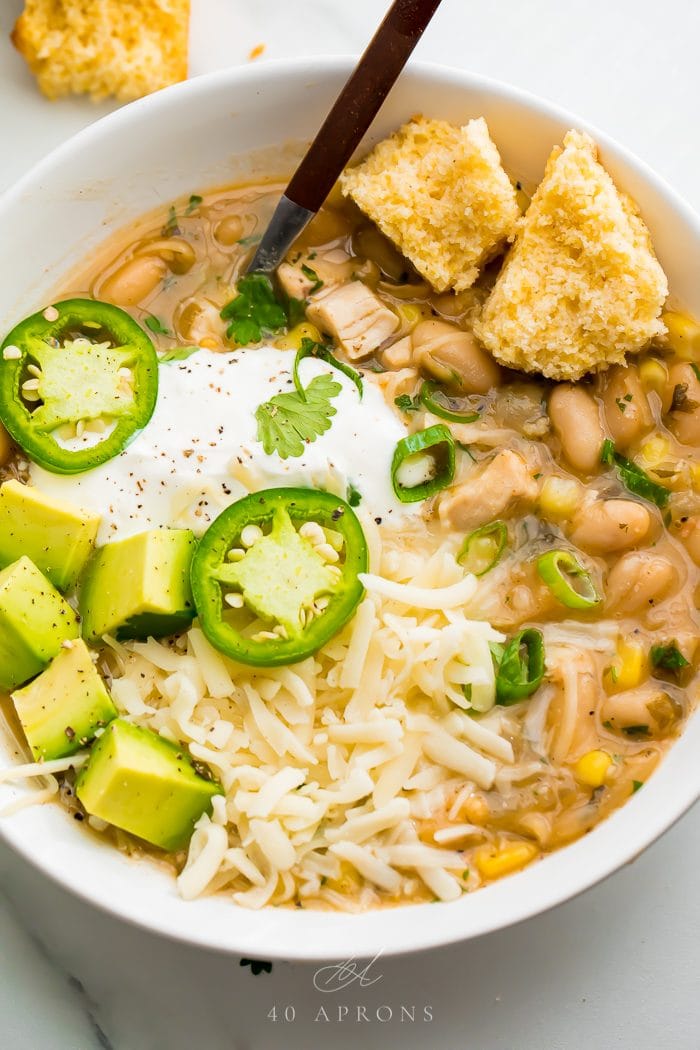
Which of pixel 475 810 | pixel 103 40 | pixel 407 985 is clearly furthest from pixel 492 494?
pixel 103 40

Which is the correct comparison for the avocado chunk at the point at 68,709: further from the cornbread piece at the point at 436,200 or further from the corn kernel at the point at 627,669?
the cornbread piece at the point at 436,200

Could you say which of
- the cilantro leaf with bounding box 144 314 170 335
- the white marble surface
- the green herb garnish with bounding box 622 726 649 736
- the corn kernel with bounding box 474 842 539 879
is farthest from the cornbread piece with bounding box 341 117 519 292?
the white marble surface

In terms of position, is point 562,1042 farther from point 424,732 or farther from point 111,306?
point 111,306

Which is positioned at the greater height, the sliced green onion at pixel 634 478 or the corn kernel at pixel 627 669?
the sliced green onion at pixel 634 478

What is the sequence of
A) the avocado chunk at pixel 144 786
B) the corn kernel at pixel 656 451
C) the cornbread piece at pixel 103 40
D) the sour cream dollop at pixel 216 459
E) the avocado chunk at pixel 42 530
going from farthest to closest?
the cornbread piece at pixel 103 40, the corn kernel at pixel 656 451, the sour cream dollop at pixel 216 459, the avocado chunk at pixel 42 530, the avocado chunk at pixel 144 786

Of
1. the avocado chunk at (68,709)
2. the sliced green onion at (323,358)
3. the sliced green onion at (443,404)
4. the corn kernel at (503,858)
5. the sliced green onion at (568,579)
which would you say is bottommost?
the avocado chunk at (68,709)

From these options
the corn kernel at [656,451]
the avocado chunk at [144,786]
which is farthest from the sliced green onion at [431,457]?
the avocado chunk at [144,786]

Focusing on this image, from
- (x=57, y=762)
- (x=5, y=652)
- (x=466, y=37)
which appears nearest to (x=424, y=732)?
(x=57, y=762)
